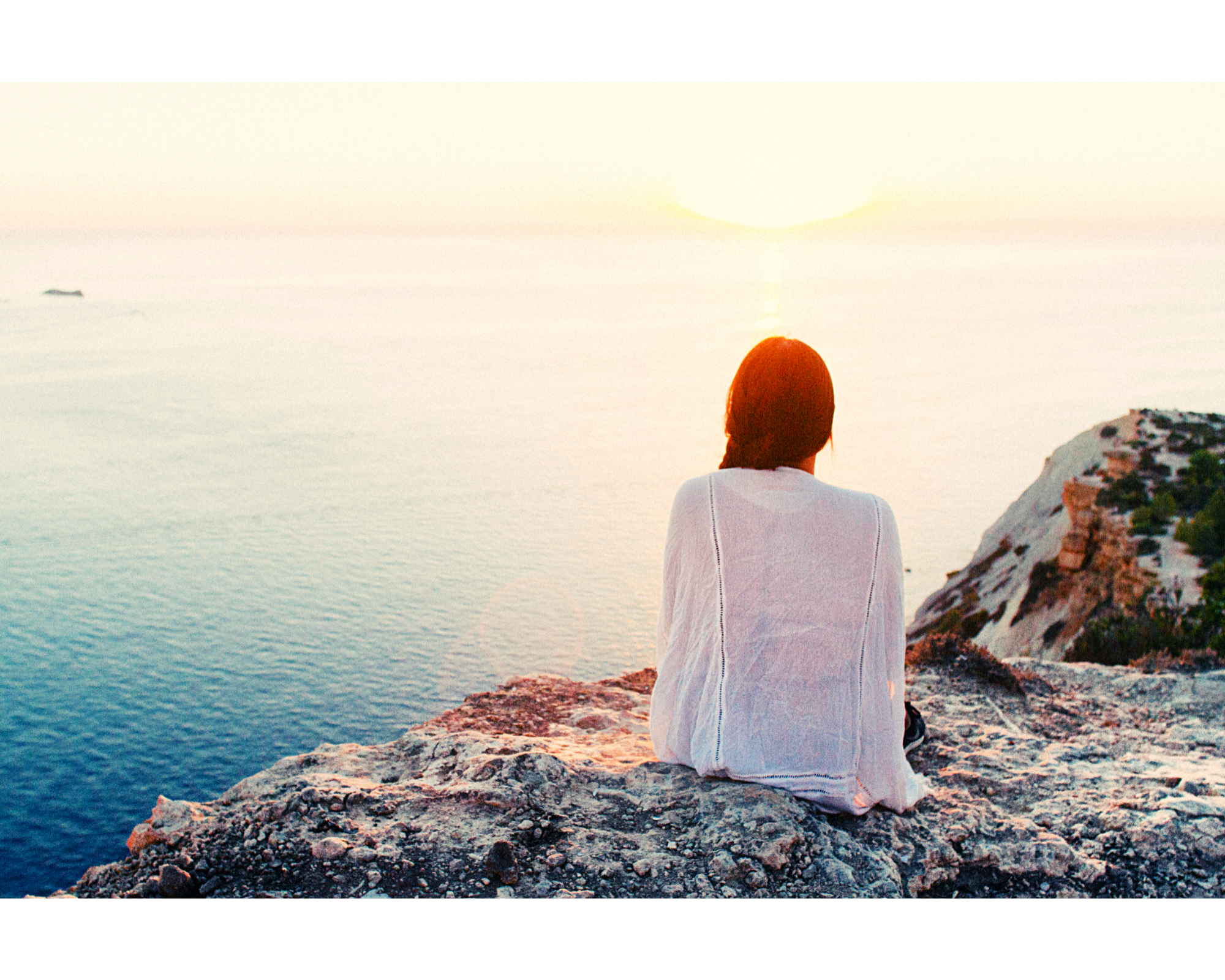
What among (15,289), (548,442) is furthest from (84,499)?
(15,289)

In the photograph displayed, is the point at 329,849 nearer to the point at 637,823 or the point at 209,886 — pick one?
the point at 209,886

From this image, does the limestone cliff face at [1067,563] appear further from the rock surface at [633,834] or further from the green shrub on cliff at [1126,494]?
the rock surface at [633,834]

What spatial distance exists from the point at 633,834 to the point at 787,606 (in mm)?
937

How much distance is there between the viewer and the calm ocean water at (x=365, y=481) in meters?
21.2

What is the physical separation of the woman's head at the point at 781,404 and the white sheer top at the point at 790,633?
3.3 inches

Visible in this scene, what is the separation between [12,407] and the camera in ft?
179

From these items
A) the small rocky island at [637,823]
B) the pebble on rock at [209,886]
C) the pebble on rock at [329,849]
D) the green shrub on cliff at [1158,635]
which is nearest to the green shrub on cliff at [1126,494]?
the green shrub on cliff at [1158,635]

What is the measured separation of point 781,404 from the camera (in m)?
3.01

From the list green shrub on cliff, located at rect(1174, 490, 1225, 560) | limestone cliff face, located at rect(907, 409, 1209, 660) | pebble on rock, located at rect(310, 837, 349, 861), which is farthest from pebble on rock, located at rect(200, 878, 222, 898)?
green shrub on cliff, located at rect(1174, 490, 1225, 560)

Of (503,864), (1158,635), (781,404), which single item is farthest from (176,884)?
(1158,635)

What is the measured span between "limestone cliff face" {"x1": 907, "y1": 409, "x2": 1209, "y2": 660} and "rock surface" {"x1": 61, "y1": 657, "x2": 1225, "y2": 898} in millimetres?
6016

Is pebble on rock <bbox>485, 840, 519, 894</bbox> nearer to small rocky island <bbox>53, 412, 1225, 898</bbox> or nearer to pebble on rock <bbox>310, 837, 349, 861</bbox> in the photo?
small rocky island <bbox>53, 412, 1225, 898</bbox>

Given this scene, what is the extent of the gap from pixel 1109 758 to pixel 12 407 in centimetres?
6242

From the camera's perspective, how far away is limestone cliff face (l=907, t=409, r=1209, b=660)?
508 inches
